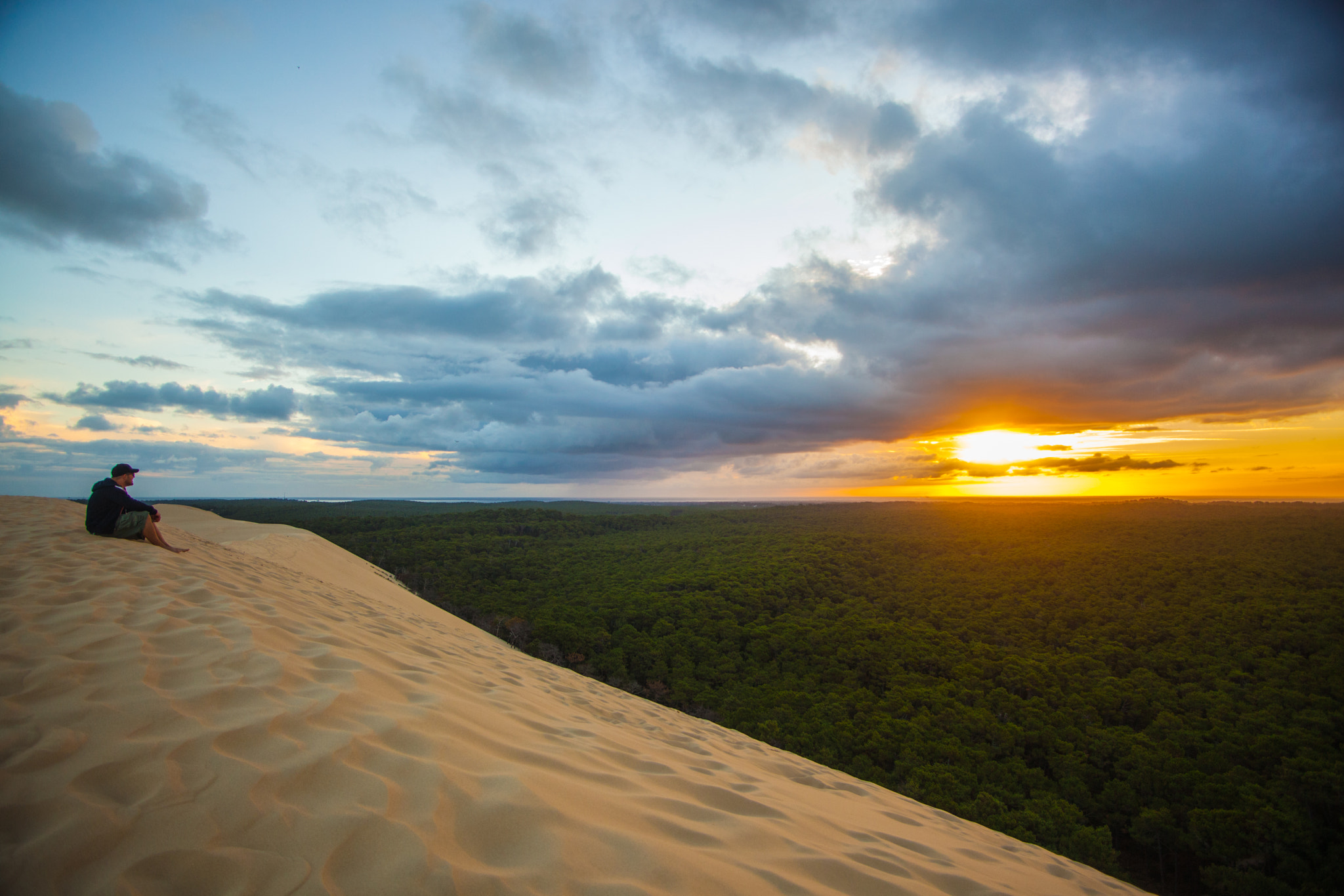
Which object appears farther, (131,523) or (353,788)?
(131,523)

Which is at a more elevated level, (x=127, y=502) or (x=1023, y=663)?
(x=127, y=502)

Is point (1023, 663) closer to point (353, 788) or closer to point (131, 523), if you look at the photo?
point (353, 788)

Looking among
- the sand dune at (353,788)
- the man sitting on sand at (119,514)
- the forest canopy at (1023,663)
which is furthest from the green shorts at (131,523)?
the forest canopy at (1023,663)

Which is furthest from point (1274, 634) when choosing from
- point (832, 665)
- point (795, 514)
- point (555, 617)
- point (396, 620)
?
point (795, 514)

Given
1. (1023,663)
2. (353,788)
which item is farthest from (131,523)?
(1023,663)

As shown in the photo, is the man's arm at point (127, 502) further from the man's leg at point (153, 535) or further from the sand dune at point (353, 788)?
the sand dune at point (353, 788)

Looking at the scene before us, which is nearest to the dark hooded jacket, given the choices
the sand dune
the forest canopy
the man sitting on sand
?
the man sitting on sand

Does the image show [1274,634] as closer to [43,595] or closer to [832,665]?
[832,665]
